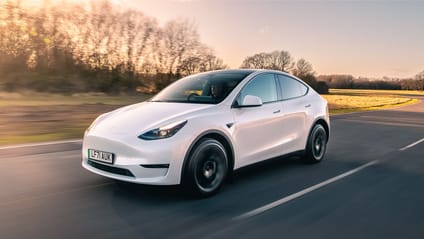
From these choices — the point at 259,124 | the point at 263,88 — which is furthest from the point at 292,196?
the point at 263,88

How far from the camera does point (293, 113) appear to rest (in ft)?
20.7

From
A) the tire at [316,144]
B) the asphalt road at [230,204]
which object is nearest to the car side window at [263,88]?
the asphalt road at [230,204]

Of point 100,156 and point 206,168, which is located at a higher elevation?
point 100,156

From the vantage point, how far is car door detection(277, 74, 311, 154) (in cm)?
612

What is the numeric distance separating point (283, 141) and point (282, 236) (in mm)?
2566

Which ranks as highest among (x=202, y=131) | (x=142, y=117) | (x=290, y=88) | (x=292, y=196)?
(x=290, y=88)

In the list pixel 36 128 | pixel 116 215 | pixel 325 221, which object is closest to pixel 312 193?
pixel 325 221

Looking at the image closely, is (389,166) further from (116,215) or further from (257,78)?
(116,215)

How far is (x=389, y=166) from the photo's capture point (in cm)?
701

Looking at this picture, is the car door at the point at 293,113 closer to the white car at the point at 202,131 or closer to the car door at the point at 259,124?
the white car at the point at 202,131

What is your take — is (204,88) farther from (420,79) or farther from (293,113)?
(420,79)

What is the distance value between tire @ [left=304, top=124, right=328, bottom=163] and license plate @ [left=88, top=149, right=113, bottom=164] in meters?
3.58

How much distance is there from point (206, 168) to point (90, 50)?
99.6ft

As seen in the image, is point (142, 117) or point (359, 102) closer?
point (142, 117)
